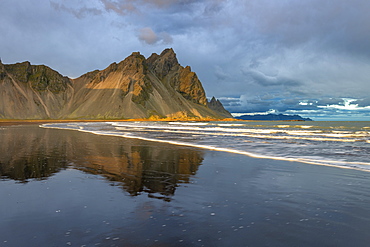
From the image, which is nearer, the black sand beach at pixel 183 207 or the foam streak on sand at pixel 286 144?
the black sand beach at pixel 183 207

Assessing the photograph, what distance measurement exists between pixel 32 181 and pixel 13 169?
307 cm

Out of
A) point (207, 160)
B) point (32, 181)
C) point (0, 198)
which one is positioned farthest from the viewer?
point (207, 160)

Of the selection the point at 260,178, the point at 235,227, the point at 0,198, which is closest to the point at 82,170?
the point at 0,198

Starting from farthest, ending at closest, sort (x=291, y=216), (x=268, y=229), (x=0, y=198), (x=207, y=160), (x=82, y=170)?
(x=207, y=160) → (x=82, y=170) → (x=0, y=198) → (x=291, y=216) → (x=268, y=229)

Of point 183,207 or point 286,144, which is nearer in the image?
point 183,207

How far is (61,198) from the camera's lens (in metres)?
7.61

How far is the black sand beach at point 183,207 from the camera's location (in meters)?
5.09

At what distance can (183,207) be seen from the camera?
22.4 ft

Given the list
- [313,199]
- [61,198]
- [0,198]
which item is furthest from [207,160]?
[0,198]

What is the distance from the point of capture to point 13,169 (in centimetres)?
1188

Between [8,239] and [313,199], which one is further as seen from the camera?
[313,199]

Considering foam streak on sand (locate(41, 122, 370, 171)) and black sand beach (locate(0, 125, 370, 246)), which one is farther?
foam streak on sand (locate(41, 122, 370, 171))

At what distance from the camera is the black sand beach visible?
5090 mm

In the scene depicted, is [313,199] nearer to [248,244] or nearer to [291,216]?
[291,216]
